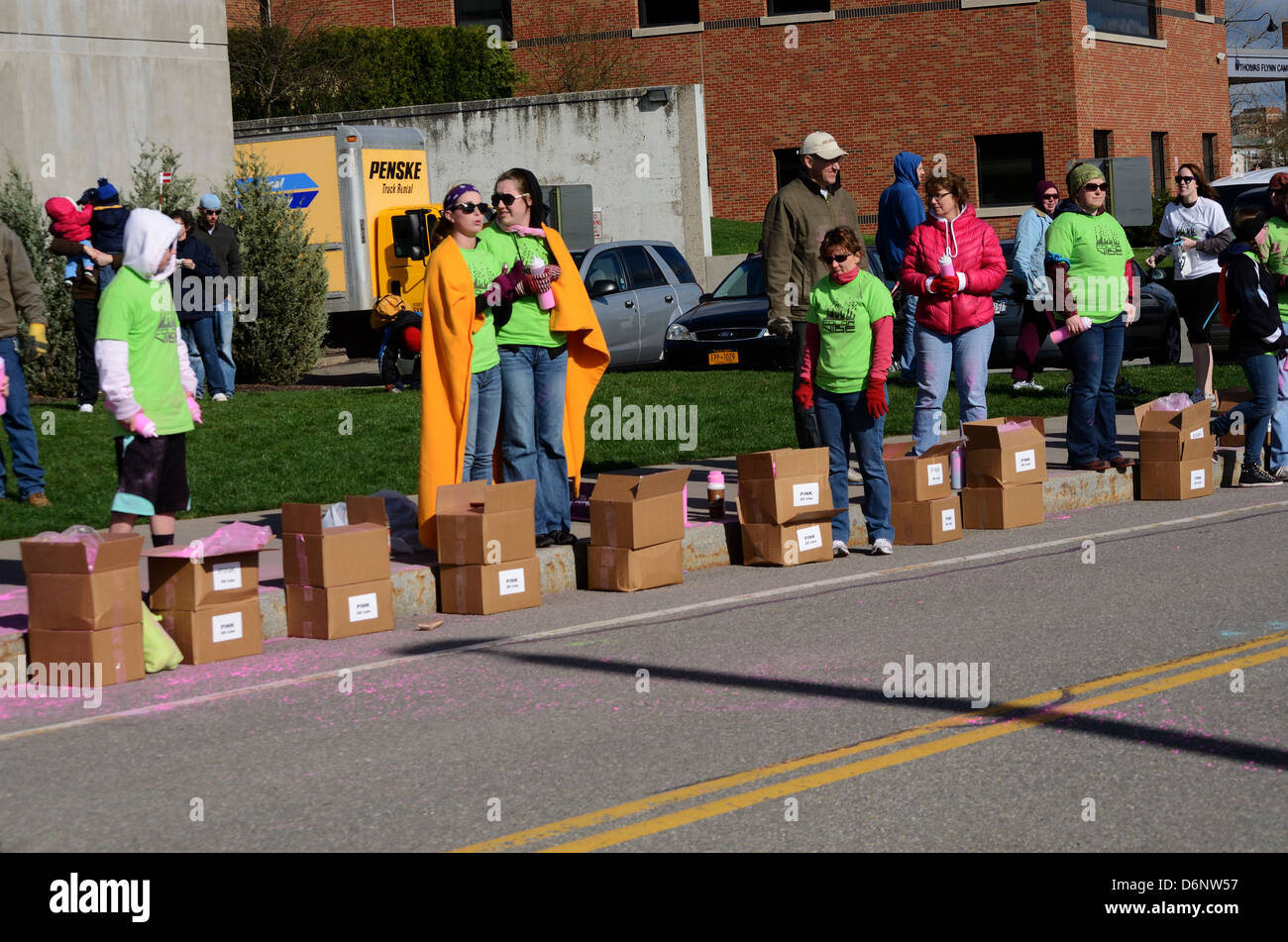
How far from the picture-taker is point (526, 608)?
8898mm

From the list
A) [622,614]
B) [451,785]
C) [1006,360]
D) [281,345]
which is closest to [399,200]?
[281,345]

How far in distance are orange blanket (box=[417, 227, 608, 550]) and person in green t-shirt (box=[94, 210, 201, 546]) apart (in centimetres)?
149

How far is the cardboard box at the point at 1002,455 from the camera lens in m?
10.7

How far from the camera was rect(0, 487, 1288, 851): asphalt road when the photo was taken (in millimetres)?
5156

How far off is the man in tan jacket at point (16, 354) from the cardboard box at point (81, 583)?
13.7ft

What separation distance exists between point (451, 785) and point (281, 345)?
1421cm

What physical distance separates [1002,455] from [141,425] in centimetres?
535

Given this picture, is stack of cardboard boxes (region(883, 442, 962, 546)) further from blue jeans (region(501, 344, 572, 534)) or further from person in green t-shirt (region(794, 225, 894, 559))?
blue jeans (region(501, 344, 572, 534))

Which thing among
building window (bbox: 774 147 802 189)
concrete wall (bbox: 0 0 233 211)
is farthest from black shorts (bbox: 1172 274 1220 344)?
building window (bbox: 774 147 802 189)

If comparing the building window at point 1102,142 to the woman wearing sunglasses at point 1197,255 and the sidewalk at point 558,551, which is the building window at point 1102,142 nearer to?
the woman wearing sunglasses at point 1197,255

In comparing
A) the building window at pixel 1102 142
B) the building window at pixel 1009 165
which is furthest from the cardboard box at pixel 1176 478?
the building window at pixel 1102 142

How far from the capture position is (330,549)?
8203 millimetres

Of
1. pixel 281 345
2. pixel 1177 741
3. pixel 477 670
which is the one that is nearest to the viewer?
pixel 1177 741
